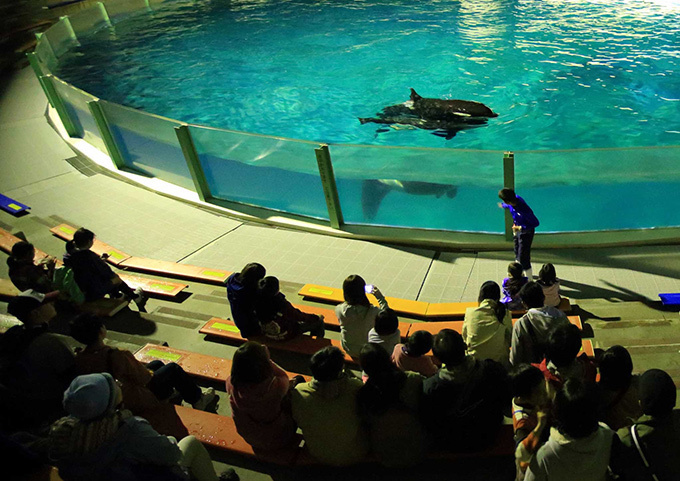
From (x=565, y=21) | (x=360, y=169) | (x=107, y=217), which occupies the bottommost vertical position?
(x=565, y=21)

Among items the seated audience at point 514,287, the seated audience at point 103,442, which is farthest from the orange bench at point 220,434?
the seated audience at point 514,287

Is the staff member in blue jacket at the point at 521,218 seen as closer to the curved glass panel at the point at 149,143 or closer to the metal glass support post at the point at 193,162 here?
the metal glass support post at the point at 193,162

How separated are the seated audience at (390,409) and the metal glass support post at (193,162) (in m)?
5.96

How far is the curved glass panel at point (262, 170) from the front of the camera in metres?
7.20

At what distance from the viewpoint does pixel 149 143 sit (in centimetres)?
904

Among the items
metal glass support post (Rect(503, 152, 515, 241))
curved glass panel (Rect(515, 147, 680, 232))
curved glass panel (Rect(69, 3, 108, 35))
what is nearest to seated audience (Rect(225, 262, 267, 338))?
metal glass support post (Rect(503, 152, 515, 241))

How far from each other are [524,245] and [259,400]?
143 inches

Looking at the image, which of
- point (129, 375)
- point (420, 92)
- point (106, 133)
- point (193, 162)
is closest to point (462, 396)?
point (129, 375)

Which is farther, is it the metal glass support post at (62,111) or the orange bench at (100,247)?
the metal glass support post at (62,111)

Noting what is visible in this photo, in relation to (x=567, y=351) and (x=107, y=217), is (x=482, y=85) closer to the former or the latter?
(x=107, y=217)

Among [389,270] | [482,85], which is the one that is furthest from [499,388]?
[482,85]

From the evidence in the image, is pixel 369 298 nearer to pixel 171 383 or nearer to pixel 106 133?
pixel 171 383

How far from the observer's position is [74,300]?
5.45 m

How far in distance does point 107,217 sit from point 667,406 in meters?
8.07
